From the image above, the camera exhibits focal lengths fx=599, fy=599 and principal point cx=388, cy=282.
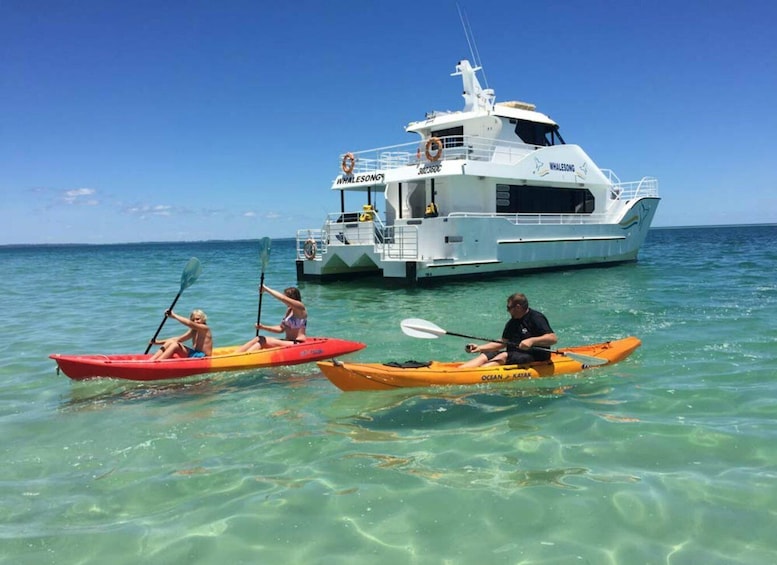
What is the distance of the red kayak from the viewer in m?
7.80

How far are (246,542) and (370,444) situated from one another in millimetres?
1810

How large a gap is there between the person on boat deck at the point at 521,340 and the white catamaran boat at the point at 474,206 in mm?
10952

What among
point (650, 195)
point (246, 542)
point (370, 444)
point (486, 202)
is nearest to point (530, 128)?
point (486, 202)

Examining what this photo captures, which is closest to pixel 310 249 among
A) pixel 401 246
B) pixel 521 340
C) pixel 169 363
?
pixel 401 246

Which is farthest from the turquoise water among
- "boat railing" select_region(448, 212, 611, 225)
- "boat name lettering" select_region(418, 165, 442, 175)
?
"boat name lettering" select_region(418, 165, 442, 175)

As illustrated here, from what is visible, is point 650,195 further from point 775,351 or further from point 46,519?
point 46,519

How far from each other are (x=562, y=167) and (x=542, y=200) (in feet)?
4.96

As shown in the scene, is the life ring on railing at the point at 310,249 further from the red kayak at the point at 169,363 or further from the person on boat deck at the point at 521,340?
the person on boat deck at the point at 521,340

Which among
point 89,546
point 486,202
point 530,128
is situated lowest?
point 89,546

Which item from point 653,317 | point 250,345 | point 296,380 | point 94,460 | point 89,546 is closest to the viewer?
point 89,546

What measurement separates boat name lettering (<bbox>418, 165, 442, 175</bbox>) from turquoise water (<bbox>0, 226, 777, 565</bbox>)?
10.4m

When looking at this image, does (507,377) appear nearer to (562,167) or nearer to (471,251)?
(471,251)

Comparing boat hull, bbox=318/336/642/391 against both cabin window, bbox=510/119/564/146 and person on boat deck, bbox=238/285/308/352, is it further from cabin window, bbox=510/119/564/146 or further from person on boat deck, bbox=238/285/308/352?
cabin window, bbox=510/119/564/146

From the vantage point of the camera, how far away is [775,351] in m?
8.99
